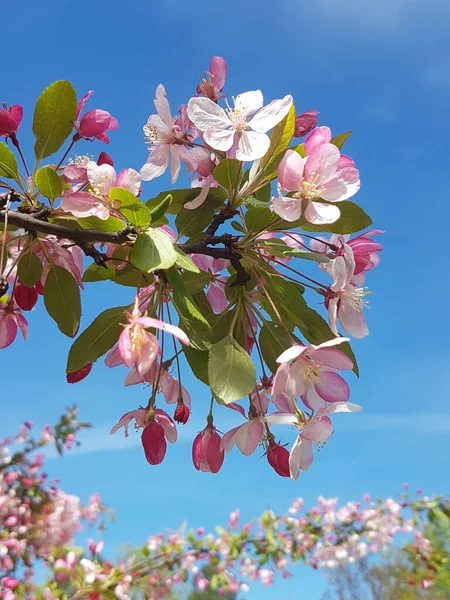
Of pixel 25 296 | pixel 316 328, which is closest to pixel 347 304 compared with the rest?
pixel 316 328

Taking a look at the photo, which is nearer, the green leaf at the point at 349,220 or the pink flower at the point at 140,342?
the pink flower at the point at 140,342

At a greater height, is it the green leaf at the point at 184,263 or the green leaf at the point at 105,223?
the green leaf at the point at 105,223

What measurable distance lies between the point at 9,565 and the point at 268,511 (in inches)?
77.8

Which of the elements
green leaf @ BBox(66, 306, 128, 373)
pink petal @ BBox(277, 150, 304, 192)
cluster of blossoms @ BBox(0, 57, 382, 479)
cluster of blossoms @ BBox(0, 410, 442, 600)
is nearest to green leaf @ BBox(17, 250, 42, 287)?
cluster of blossoms @ BBox(0, 57, 382, 479)

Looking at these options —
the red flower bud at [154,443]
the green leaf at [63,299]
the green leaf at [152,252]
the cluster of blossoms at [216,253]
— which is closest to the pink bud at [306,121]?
the cluster of blossoms at [216,253]

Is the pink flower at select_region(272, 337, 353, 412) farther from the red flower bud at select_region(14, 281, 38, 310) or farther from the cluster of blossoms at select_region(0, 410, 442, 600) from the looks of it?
the cluster of blossoms at select_region(0, 410, 442, 600)

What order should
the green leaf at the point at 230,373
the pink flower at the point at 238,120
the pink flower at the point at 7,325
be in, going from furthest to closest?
the pink flower at the point at 7,325 → the pink flower at the point at 238,120 → the green leaf at the point at 230,373

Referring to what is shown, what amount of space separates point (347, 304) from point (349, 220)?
0.16 meters

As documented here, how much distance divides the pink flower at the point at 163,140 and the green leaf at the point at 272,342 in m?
0.41

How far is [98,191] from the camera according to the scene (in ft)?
3.50

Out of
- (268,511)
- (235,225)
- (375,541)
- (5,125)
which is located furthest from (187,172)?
(375,541)

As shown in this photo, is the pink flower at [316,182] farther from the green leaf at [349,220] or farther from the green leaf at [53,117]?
the green leaf at [53,117]

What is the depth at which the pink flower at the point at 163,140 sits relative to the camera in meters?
1.33

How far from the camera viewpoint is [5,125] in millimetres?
1266
